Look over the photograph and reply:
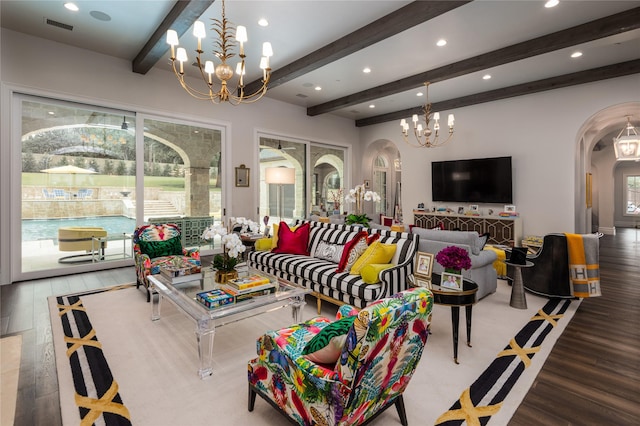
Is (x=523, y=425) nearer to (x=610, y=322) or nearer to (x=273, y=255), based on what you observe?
(x=610, y=322)

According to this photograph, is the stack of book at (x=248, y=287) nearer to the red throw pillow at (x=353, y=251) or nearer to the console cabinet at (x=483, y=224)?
the red throw pillow at (x=353, y=251)

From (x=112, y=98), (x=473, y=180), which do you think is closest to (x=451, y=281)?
(x=473, y=180)

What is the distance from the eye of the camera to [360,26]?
4.02 meters

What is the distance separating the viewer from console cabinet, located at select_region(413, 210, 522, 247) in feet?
20.7

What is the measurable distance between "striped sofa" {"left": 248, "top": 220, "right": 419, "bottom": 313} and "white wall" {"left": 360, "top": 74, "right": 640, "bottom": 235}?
15.0 feet

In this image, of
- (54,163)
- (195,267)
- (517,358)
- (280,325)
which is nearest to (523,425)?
(517,358)

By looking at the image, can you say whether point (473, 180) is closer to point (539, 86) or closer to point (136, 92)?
point (539, 86)

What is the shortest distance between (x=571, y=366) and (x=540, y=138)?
5.33 meters

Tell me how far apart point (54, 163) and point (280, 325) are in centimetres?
433

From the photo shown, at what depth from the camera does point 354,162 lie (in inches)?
359

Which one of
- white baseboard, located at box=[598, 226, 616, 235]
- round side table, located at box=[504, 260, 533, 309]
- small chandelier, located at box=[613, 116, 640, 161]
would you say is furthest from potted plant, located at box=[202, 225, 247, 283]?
white baseboard, located at box=[598, 226, 616, 235]

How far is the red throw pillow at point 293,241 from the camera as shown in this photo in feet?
13.7

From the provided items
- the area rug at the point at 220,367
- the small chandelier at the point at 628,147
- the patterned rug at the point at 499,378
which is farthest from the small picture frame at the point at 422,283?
the small chandelier at the point at 628,147

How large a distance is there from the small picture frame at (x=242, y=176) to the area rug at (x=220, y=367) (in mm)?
3386
